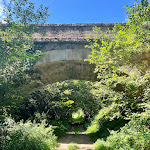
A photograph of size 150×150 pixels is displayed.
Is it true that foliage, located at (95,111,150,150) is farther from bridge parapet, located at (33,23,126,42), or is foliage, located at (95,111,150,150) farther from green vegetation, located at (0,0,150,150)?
bridge parapet, located at (33,23,126,42)

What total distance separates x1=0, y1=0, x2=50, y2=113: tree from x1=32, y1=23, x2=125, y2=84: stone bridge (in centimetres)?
54

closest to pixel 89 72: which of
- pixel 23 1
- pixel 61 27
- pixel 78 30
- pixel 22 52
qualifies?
pixel 78 30

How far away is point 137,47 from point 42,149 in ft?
12.7

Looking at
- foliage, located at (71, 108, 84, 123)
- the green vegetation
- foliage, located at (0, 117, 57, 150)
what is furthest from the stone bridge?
foliage, located at (71, 108, 84, 123)

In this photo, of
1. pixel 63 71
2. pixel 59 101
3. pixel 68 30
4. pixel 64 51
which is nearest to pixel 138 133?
pixel 64 51

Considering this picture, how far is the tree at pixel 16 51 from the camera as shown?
4.20 metres

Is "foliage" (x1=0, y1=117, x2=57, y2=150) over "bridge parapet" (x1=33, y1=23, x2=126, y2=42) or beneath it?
beneath

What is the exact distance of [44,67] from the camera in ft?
18.1

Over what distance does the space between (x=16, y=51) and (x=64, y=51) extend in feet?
5.45

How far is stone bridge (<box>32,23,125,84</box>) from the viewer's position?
5270 mm

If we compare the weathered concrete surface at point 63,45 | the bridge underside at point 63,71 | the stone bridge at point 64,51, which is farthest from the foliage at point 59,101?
the weathered concrete surface at point 63,45

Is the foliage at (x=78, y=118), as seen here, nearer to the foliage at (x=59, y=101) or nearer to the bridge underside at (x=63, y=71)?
the foliage at (x=59, y=101)

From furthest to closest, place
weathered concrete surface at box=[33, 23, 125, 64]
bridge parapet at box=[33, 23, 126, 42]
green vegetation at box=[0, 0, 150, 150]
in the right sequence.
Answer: bridge parapet at box=[33, 23, 126, 42], weathered concrete surface at box=[33, 23, 125, 64], green vegetation at box=[0, 0, 150, 150]

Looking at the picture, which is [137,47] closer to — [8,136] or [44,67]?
[44,67]
